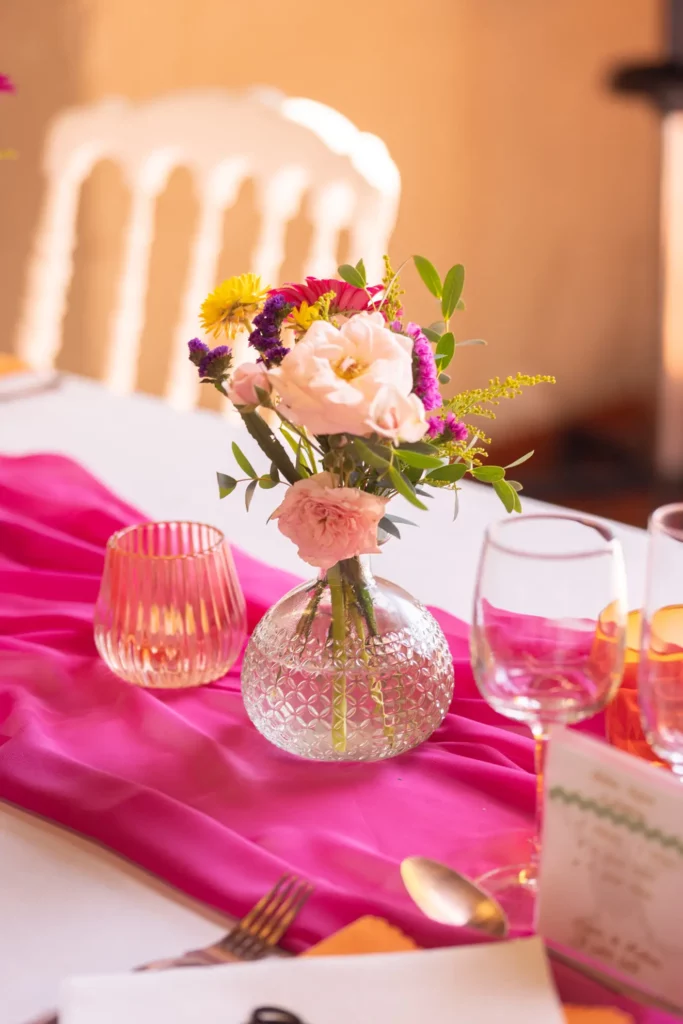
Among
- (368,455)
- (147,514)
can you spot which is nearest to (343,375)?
(368,455)

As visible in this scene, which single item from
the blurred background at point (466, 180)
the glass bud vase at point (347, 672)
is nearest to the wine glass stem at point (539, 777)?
the glass bud vase at point (347, 672)

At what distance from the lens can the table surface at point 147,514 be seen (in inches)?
26.6

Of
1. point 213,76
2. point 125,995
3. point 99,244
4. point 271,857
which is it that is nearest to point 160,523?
point 271,857

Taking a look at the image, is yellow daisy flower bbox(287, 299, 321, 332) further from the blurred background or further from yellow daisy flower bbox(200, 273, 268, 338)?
the blurred background

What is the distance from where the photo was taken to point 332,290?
2.50 feet

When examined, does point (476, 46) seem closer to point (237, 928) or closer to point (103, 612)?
point (103, 612)

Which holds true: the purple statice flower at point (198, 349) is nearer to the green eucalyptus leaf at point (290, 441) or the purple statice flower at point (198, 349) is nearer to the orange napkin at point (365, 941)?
the green eucalyptus leaf at point (290, 441)

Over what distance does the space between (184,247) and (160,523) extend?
224 cm

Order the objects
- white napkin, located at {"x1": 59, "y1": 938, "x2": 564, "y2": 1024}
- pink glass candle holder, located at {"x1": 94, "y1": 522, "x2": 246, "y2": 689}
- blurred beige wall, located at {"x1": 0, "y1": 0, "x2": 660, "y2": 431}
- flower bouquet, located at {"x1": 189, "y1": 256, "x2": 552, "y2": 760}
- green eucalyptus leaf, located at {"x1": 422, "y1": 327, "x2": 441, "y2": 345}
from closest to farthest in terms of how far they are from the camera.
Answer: white napkin, located at {"x1": 59, "y1": 938, "x2": 564, "y2": 1024} < flower bouquet, located at {"x1": 189, "y1": 256, "x2": 552, "y2": 760} < green eucalyptus leaf, located at {"x1": 422, "y1": 327, "x2": 441, "y2": 345} < pink glass candle holder, located at {"x1": 94, "y1": 522, "x2": 246, "y2": 689} < blurred beige wall, located at {"x1": 0, "y1": 0, "x2": 660, "y2": 431}

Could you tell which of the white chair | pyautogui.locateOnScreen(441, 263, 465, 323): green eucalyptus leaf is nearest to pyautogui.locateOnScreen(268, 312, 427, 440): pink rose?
pyautogui.locateOnScreen(441, 263, 465, 323): green eucalyptus leaf

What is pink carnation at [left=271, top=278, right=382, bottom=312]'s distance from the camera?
0.76 metres

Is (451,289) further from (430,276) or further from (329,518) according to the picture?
(329,518)

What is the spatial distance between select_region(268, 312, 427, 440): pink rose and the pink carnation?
50 mm

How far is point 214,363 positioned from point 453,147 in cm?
298
